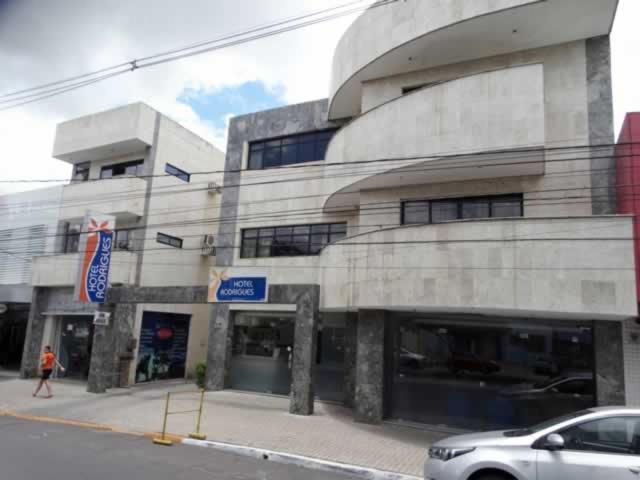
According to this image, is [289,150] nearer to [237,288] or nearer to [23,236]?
[237,288]

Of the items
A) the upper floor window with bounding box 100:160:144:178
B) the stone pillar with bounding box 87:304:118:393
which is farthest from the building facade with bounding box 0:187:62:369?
the stone pillar with bounding box 87:304:118:393

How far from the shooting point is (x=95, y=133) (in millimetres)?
21484

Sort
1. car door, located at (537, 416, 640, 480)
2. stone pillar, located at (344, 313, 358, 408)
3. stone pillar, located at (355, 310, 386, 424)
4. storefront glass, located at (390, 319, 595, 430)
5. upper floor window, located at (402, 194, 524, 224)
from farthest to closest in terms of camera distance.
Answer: stone pillar, located at (344, 313, 358, 408) < stone pillar, located at (355, 310, 386, 424) < upper floor window, located at (402, 194, 524, 224) < storefront glass, located at (390, 319, 595, 430) < car door, located at (537, 416, 640, 480)

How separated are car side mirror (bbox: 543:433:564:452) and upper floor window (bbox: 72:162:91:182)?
22550 millimetres

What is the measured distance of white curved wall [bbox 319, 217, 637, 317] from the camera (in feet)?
32.0

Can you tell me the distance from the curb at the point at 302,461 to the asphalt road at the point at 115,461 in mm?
234

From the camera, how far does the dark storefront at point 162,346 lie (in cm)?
1975

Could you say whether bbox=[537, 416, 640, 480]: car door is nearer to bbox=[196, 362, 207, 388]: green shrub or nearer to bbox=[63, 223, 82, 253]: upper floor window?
bbox=[196, 362, 207, 388]: green shrub

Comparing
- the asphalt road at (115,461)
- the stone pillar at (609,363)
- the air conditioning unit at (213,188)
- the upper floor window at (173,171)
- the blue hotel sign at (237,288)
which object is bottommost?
the asphalt road at (115,461)

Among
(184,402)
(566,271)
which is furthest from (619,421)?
(184,402)

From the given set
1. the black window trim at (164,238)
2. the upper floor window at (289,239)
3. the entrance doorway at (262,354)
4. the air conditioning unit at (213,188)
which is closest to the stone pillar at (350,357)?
the entrance doorway at (262,354)

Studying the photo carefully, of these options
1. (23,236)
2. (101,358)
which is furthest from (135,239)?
(23,236)

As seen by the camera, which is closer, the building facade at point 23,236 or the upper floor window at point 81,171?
the building facade at point 23,236

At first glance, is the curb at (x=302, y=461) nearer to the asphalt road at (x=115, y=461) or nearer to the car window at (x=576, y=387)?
the asphalt road at (x=115, y=461)
